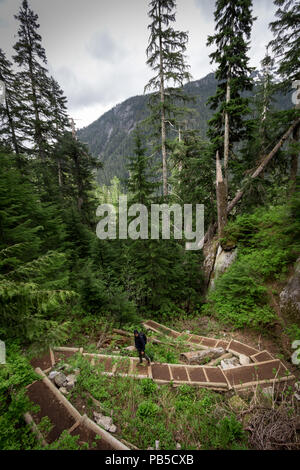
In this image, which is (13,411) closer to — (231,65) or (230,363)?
(230,363)

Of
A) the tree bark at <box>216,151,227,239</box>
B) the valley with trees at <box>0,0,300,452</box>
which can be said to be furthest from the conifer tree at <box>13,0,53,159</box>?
the tree bark at <box>216,151,227,239</box>

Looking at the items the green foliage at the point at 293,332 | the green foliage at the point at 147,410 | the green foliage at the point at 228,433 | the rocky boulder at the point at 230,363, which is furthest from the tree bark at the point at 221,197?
the green foliage at the point at 147,410

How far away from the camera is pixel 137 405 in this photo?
4.74 m

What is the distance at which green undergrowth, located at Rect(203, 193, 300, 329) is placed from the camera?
24.3 feet

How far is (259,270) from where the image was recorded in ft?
26.8

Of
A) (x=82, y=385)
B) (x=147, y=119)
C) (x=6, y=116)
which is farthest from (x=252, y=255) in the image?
(x=6, y=116)

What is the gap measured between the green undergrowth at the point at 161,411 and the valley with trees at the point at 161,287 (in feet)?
0.11

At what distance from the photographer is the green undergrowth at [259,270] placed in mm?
7422

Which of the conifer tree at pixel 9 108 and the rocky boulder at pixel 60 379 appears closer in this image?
the rocky boulder at pixel 60 379

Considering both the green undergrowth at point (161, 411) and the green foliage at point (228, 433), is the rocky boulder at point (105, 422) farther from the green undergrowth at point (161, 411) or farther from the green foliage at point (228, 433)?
the green foliage at point (228, 433)

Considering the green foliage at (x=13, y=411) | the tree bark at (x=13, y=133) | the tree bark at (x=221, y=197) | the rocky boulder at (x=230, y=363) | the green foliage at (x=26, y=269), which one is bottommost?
the rocky boulder at (x=230, y=363)

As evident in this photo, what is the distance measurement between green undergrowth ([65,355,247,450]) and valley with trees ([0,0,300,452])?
0.11 feet

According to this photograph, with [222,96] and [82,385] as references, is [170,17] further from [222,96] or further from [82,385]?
[82,385]
